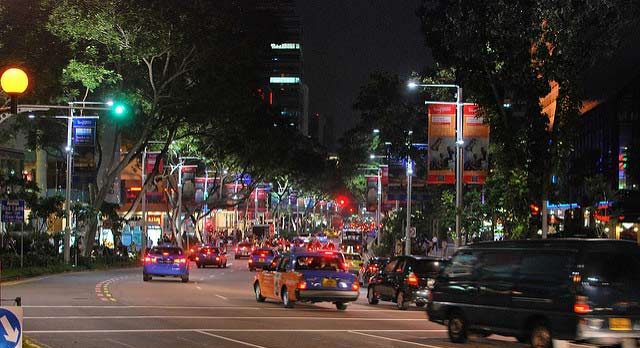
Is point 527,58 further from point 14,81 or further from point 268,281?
point 14,81

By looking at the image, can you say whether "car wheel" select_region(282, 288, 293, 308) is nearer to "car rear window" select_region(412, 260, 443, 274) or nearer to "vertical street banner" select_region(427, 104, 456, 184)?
"car rear window" select_region(412, 260, 443, 274)

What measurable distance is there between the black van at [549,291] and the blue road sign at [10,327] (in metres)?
9.17

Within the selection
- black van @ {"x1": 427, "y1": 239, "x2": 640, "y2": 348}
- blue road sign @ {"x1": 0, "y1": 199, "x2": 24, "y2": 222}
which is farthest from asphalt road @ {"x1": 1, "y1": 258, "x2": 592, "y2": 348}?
blue road sign @ {"x1": 0, "y1": 199, "x2": 24, "y2": 222}

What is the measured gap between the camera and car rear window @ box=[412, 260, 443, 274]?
1144 inches

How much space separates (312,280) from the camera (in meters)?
27.3

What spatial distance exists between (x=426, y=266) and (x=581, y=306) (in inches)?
532

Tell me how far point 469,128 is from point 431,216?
29366 millimetres

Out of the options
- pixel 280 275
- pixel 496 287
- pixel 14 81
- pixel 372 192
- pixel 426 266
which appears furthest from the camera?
pixel 372 192

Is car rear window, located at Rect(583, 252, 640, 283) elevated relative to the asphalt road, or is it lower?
elevated

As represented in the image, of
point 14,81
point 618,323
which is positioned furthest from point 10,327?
point 618,323

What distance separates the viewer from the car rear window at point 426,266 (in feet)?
95.3

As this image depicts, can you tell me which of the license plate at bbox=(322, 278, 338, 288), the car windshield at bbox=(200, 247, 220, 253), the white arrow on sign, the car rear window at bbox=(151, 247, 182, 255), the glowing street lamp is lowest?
the car windshield at bbox=(200, 247, 220, 253)

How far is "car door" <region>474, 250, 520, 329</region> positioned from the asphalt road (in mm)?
1022

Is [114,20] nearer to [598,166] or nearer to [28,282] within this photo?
[28,282]
